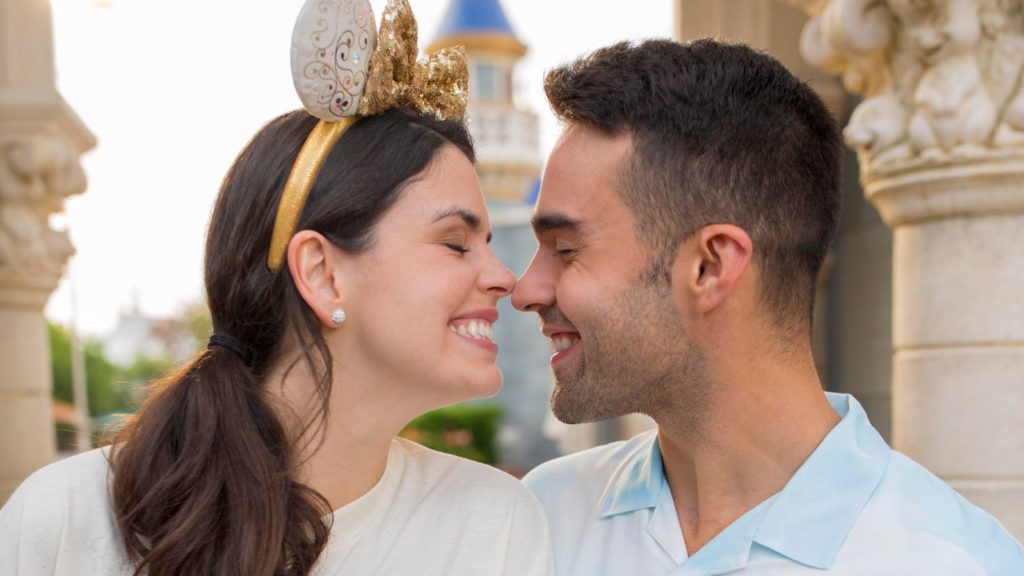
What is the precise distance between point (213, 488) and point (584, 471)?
2.71 ft

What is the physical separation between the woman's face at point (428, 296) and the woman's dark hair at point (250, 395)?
4 cm

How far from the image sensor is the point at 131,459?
1821 millimetres

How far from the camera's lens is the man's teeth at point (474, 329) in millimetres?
2014

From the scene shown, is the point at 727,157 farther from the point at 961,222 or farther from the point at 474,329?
the point at 961,222

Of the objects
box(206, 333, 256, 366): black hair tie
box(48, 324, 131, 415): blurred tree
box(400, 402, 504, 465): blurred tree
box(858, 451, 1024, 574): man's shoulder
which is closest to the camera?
box(858, 451, 1024, 574): man's shoulder

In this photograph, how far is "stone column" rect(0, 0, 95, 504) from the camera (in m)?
3.90

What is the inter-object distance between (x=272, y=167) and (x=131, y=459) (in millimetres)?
566

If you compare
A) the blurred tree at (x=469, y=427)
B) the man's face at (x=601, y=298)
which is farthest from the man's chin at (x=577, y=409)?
the blurred tree at (x=469, y=427)

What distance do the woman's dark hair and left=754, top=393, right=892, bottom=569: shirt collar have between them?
0.78m

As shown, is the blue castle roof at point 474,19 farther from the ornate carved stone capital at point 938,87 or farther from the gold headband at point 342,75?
the gold headband at point 342,75

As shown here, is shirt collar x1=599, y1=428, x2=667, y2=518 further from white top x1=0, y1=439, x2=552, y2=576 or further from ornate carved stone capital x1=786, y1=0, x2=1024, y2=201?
ornate carved stone capital x1=786, y1=0, x2=1024, y2=201

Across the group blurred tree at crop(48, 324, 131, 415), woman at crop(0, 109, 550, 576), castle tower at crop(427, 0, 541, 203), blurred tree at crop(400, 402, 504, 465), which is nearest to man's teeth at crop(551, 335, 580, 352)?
woman at crop(0, 109, 550, 576)

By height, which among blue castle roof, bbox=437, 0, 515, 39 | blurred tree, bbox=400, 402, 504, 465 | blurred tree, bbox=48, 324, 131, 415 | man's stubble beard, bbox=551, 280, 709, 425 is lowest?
blurred tree, bbox=48, 324, 131, 415

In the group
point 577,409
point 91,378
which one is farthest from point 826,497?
Answer: point 91,378
